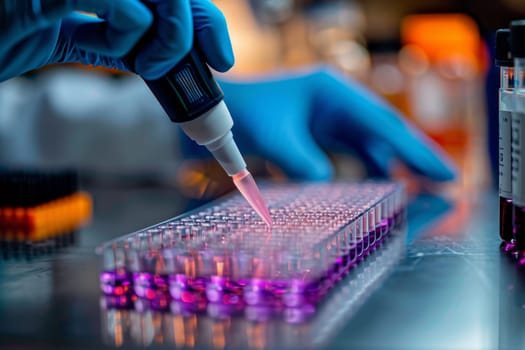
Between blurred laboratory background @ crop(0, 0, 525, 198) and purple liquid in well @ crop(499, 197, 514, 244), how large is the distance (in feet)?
2.06

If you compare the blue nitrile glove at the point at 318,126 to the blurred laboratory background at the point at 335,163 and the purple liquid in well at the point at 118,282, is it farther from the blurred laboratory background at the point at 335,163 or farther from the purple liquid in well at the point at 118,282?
the purple liquid in well at the point at 118,282

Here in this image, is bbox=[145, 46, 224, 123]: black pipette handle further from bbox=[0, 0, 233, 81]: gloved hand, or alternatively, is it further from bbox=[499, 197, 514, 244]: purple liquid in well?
bbox=[499, 197, 514, 244]: purple liquid in well

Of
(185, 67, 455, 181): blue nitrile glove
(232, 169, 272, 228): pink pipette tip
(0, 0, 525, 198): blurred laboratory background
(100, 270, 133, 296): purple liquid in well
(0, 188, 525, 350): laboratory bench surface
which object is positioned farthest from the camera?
(0, 0, 525, 198): blurred laboratory background

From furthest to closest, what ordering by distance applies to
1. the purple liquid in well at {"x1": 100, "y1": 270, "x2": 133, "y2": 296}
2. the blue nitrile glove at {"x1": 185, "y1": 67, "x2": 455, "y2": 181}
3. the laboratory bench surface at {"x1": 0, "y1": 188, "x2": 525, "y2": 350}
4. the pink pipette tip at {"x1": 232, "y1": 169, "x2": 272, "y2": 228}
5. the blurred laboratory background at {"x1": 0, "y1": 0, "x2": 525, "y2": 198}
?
the blurred laboratory background at {"x1": 0, "y1": 0, "x2": 525, "y2": 198} < the blue nitrile glove at {"x1": 185, "y1": 67, "x2": 455, "y2": 181} < the pink pipette tip at {"x1": 232, "y1": 169, "x2": 272, "y2": 228} < the purple liquid in well at {"x1": 100, "y1": 270, "x2": 133, "y2": 296} < the laboratory bench surface at {"x1": 0, "y1": 188, "x2": 525, "y2": 350}

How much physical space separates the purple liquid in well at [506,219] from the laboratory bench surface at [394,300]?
0.07ft

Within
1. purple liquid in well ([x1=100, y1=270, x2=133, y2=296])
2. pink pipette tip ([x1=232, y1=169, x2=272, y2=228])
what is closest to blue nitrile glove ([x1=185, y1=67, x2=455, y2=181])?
pink pipette tip ([x1=232, y1=169, x2=272, y2=228])

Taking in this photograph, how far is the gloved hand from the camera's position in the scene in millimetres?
589

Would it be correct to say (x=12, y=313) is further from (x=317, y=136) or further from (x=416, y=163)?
(x=317, y=136)

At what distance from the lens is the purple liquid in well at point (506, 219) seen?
0.71 m

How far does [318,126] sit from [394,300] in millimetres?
1007

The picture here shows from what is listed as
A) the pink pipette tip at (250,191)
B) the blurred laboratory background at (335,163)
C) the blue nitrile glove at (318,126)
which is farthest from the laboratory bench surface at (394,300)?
the blue nitrile glove at (318,126)

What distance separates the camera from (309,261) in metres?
0.53

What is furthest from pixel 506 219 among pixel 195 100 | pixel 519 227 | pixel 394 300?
pixel 195 100

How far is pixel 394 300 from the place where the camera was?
1.80ft
